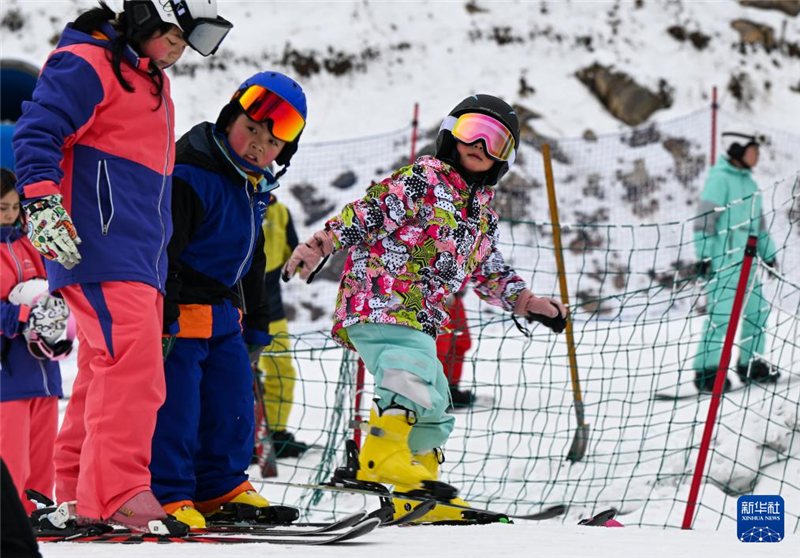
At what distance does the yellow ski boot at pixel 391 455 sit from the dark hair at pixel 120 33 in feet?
3.96

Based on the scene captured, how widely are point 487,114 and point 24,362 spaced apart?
2.09 m

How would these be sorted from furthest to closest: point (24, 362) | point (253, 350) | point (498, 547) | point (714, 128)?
point (714, 128), point (24, 362), point (253, 350), point (498, 547)

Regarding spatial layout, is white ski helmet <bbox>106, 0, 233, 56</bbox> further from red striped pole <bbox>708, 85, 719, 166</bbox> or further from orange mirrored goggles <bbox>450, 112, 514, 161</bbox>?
red striped pole <bbox>708, 85, 719, 166</bbox>

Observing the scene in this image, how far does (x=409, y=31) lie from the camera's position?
17078mm

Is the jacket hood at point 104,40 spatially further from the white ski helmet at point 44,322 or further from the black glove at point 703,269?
the black glove at point 703,269

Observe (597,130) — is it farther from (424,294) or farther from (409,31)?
(424,294)

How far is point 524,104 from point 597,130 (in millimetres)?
1222

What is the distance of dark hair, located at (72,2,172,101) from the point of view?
287 cm

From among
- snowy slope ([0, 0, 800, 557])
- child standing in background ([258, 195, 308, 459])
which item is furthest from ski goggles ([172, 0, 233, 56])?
snowy slope ([0, 0, 800, 557])

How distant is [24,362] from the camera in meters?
4.04

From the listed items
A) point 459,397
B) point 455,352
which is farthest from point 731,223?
point 459,397

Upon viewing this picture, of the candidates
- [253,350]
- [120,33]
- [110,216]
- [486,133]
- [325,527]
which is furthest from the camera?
[253,350]

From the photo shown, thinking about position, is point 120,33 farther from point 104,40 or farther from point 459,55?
point 459,55

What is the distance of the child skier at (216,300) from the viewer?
3.14 meters
